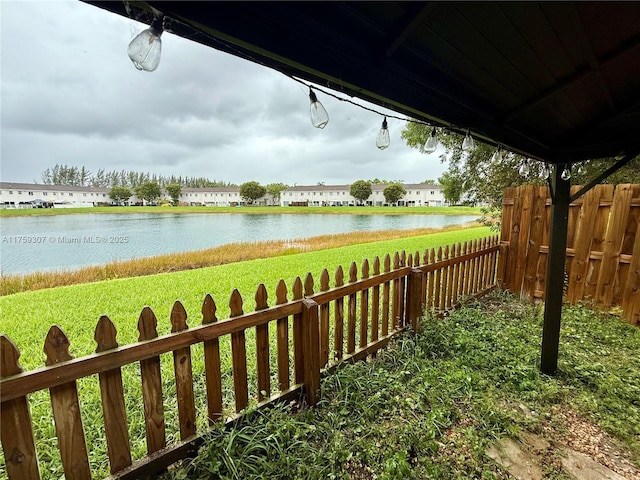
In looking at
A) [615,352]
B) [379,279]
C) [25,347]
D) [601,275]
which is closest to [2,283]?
[25,347]

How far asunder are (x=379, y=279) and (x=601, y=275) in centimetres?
365

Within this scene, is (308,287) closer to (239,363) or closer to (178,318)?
(239,363)

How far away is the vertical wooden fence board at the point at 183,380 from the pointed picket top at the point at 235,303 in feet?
0.96

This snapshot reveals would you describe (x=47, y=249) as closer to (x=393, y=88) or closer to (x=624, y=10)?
(x=393, y=88)

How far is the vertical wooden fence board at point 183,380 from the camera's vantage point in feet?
5.53

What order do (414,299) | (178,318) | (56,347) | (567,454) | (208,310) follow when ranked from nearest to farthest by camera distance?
(56,347) < (178,318) < (208,310) < (567,454) < (414,299)

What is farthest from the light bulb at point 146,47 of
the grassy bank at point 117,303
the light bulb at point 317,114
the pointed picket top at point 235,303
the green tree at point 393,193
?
the green tree at point 393,193

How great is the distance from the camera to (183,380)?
5.67 feet

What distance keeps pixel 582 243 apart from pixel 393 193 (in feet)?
200

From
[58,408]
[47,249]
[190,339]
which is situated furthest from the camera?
[47,249]

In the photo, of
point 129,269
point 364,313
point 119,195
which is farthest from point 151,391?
point 119,195

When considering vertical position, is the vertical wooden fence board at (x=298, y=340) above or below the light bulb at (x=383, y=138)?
below

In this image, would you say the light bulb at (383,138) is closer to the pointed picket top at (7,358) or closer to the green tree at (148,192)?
the pointed picket top at (7,358)

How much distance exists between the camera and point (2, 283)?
7.14 meters
